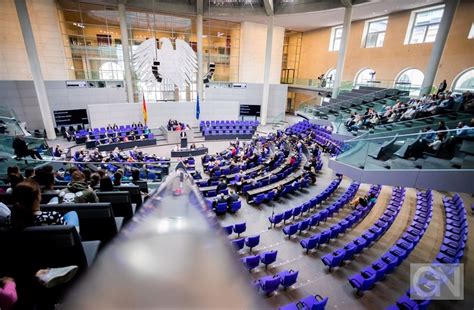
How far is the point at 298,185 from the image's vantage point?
10828 millimetres

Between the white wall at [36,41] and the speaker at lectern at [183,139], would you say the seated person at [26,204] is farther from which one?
the white wall at [36,41]

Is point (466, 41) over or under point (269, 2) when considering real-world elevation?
under

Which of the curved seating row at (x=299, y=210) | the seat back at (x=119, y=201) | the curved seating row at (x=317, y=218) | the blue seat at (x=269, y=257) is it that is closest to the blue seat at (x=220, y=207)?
the curved seating row at (x=299, y=210)

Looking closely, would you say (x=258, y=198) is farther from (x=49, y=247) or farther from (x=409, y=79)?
(x=409, y=79)

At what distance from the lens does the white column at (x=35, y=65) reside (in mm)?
14312

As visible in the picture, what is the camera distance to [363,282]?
5.33 meters

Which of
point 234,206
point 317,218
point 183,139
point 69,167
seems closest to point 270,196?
point 234,206

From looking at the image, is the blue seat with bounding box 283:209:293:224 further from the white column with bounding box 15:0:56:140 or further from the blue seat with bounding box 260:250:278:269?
the white column with bounding box 15:0:56:140

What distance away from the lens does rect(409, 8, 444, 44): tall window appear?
1716cm

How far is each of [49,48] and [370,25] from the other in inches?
1075

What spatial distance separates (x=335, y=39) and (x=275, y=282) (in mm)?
27473

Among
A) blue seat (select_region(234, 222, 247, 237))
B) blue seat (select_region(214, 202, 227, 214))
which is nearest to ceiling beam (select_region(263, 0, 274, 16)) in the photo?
blue seat (select_region(214, 202, 227, 214))

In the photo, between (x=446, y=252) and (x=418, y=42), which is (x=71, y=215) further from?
(x=418, y=42)

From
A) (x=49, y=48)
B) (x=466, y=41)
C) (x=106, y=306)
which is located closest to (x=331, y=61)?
(x=466, y=41)
